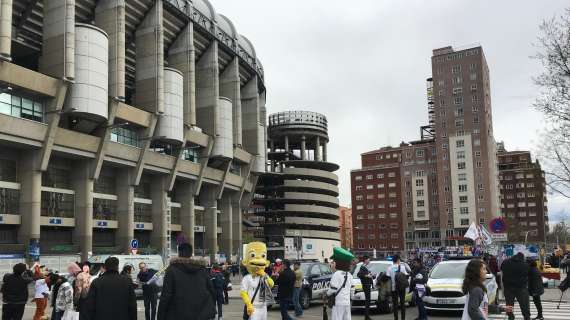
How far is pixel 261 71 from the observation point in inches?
3324

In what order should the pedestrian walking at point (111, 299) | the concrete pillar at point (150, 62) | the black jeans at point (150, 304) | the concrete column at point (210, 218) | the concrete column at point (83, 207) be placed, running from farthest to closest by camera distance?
the concrete column at point (210, 218), the concrete pillar at point (150, 62), the concrete column at point (83, 207), the black jeans at point (150, 304), the pedestrian walking at point (111, 299)

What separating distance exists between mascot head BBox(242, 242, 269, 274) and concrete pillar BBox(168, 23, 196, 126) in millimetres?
48901

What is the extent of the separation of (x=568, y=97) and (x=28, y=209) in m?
35.9

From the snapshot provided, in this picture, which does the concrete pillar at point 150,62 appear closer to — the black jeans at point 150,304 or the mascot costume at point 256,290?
the black jeans at point 150,304

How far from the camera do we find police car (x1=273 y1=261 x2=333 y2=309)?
20891mm

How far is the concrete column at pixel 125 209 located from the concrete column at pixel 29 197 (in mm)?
9718

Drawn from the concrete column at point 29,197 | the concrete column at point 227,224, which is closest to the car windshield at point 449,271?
the concrete column at point 29,197

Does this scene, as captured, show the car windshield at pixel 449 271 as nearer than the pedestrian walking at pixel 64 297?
No

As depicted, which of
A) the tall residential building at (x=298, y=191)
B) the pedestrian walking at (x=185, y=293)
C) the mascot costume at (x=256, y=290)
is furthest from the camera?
the tall residential building at (x=298, y=191)

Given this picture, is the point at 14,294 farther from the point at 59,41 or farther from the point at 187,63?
the point at 187,63

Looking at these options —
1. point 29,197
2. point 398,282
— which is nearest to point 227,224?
point 29,197

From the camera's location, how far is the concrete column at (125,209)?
167ft

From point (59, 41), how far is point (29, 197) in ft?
37.5

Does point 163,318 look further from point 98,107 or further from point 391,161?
point 391,161
